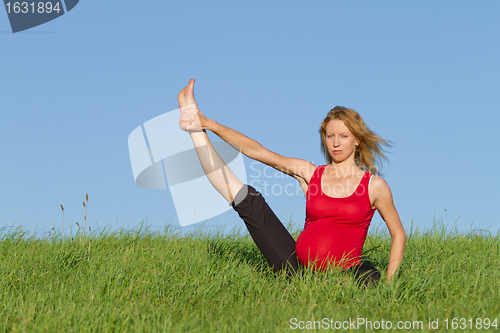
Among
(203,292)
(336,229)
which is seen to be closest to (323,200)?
(336,229)

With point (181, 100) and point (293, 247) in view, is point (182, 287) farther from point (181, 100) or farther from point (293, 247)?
point (181, 100)

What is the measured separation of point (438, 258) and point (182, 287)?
3226 millimetres

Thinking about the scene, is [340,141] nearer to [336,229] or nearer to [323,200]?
[323,200]

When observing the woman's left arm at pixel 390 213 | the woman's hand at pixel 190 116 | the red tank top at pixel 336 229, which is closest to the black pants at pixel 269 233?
the red tank top at pixel 336 229

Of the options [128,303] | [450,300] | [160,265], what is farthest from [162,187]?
[450,300]

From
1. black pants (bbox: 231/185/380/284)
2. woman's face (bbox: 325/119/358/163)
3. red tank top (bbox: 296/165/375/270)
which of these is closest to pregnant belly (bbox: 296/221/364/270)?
red tank top (bbox: 296/165/375/270)

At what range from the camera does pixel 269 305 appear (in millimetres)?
3330

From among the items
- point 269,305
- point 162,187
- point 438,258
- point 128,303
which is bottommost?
point 438,258

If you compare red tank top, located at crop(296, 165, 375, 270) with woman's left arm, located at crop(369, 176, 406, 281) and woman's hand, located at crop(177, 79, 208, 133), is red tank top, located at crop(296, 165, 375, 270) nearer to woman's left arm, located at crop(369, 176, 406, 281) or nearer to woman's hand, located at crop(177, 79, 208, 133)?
woman's left arm, located at crop(369, 176, 406, 281)

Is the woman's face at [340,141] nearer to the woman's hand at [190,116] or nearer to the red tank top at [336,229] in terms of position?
the red tank top at [336,229]

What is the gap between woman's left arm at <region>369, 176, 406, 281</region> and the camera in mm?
3914

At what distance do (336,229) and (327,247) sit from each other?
190 mm

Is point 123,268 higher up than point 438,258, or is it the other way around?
point 123,268

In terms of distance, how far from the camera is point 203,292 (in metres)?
3.62
